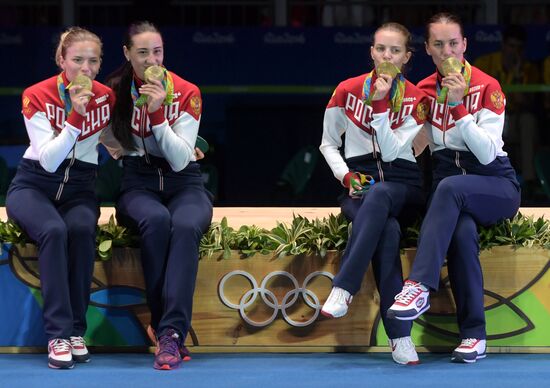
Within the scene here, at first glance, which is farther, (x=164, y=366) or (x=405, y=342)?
(x=405, y=342)

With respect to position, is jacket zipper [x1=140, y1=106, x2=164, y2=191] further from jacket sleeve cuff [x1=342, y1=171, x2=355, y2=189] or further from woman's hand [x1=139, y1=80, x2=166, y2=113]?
jacket sleeve cuff [x1=342, y1=171, x2=355, y2=189]

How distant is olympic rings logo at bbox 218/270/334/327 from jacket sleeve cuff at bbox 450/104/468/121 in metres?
0.82

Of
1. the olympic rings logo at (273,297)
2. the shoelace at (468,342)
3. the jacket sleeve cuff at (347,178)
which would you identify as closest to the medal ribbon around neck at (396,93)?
the jacket sleeve cuff at (347,178)

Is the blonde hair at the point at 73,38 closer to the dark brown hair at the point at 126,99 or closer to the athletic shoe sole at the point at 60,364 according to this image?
the dark brown hair at the point at 126,99

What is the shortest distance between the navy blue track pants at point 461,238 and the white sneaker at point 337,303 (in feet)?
0.86

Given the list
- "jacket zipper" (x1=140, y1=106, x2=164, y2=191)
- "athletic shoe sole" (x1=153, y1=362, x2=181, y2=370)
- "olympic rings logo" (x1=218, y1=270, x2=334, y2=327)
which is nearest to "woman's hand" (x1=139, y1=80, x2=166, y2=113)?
"jacket zipper" (x1=140, y1=106, x2=164, y2=191)

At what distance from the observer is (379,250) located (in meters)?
4.74

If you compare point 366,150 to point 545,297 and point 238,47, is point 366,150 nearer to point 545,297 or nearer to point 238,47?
point 545,297

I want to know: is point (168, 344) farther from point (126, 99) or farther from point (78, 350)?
point (126, 99)

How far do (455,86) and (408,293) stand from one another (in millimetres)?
828

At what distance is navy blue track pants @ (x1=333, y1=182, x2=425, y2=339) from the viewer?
465cm

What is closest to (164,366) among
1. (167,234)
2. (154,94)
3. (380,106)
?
(167,234)

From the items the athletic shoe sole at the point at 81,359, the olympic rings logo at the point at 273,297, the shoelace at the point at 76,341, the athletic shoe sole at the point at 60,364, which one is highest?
the olympic rings logo at the point at 273,297

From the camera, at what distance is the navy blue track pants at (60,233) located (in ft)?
15.2
